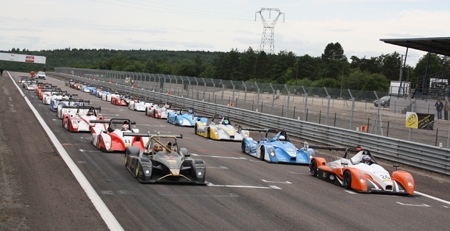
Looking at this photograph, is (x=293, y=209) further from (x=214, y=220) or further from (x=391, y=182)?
(x=391, y=182)

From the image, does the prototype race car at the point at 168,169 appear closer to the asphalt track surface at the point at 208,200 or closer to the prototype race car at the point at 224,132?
the asphalt track surface at the point at 208,200

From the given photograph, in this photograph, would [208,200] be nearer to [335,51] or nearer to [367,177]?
[367,177]

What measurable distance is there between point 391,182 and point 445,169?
16.9 ft

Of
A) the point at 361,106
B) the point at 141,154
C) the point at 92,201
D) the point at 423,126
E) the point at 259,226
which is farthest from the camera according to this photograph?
the point at 361,106

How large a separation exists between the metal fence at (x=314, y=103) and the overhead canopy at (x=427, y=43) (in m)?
3.79

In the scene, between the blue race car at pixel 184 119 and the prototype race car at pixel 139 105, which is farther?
the prototype race car at pixel 139 105

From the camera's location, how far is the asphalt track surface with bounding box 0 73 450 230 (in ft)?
32.4

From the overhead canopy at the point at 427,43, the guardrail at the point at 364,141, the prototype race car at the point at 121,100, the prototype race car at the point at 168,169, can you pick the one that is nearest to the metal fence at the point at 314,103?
the guardrail at the point at 364,141

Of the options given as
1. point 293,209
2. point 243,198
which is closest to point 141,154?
point 243,198

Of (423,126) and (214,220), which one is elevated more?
(423,126)

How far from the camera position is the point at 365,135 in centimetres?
2277

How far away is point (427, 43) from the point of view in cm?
3797

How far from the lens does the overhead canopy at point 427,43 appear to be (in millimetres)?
36056

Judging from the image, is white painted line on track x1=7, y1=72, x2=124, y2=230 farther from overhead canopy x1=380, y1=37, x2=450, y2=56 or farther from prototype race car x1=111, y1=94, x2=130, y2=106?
prototype race car x1=111, y1=94, x2=130, y2=106
